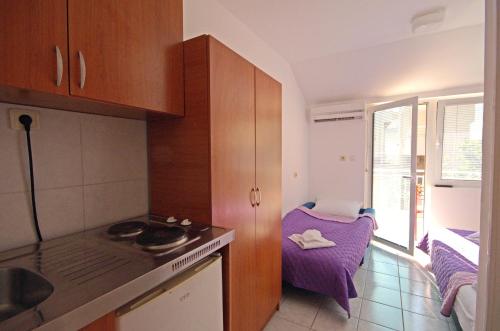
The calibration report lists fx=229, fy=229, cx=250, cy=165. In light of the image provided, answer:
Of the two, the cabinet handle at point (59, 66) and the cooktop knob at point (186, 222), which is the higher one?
the cabinet handle at point (59, 66)

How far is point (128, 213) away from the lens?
4.47ft

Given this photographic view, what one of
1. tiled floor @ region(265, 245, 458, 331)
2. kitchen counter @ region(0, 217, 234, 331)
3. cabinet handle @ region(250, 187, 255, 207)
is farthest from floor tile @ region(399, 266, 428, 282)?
kitchen counter @ region(0, 217, 234, 331)

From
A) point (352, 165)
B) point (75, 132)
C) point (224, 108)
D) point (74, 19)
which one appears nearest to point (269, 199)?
point (224, 108)

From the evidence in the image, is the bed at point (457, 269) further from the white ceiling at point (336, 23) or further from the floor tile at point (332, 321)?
the white ceiling at point (336, 23)

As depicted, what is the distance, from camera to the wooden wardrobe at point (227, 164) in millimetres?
1199

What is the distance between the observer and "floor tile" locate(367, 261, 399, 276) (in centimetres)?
263

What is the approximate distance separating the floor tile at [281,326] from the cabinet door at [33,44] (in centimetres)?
201

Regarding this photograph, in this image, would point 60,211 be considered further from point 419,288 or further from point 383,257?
point 383,257

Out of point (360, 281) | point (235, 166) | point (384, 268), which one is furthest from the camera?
point (384, 268)

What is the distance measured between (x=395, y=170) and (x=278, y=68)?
219 centimetres

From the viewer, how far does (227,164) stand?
1299mm

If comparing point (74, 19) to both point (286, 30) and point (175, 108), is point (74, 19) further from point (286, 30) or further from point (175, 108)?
point (286, 30)

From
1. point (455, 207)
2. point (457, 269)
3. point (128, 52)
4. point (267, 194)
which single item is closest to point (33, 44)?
point (128, 52)

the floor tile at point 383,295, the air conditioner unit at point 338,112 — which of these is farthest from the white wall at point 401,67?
the floor tile at point 383,295
